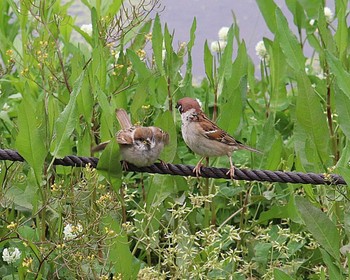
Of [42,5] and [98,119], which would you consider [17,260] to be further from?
[42,5]

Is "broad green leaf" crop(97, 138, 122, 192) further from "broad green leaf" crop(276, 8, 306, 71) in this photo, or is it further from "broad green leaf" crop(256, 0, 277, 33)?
"broad green leaf" crop(256, 0, 277, 33)

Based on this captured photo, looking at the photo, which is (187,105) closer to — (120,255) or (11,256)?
(120,255)

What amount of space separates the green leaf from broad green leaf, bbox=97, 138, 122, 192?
17 centimetres

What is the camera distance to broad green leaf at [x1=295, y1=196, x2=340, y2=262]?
2.57 meters

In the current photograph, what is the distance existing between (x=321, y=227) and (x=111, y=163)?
2.18 feet

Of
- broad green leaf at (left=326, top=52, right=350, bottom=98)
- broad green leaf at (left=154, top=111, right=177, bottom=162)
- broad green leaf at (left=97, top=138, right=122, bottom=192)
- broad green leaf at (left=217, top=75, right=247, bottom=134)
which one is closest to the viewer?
broad green leaf at (left=97, top=138, right=122, bottom=192)

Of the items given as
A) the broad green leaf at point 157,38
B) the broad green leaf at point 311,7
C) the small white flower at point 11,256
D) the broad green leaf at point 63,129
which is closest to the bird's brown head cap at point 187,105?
the broad green leaf at point 157,38

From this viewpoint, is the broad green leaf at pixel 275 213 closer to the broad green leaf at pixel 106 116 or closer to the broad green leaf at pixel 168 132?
the broad green leaf at pixel 168 132

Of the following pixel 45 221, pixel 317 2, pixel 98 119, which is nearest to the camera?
pixel 45 221

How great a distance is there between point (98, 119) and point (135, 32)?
46 centimetres

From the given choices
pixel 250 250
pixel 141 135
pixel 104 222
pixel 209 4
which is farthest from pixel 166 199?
pixel 209 4

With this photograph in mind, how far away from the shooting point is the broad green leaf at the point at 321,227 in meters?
2.57

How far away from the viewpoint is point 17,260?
3.15 m

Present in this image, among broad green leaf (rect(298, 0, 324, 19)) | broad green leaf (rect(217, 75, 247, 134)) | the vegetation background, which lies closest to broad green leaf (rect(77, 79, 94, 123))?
the vegetation background
